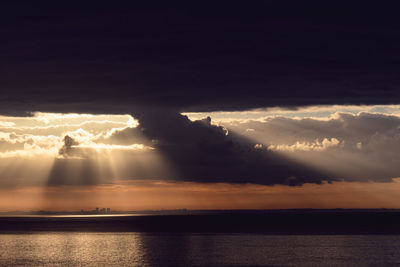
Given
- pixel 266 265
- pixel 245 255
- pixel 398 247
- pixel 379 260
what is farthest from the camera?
pixel 398 247

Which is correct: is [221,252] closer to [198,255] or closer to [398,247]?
[198,255]

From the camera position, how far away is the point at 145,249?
113250 millimetres

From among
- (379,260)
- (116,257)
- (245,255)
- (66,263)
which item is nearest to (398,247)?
(379,260)

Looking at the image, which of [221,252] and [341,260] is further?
[221,252]

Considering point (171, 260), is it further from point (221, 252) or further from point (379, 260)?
point (379, 260)

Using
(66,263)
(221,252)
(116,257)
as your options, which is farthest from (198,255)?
(66,263)

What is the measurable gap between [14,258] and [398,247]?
221 feet

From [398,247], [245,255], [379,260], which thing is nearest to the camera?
[379,260]

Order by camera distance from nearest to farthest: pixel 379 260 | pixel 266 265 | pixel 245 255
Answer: pixel 266 265 < pixel 379 260 < pixel 245 255

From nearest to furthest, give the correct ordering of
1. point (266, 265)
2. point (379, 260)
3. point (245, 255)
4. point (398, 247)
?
1. point (266, 265)
2. point (379, 260)
3. point (245, 255)
4. point (398, 247)

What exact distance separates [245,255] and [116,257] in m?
20.8

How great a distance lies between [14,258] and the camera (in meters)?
98.7

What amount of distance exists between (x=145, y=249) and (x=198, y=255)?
748 inches

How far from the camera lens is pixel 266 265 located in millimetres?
81875
